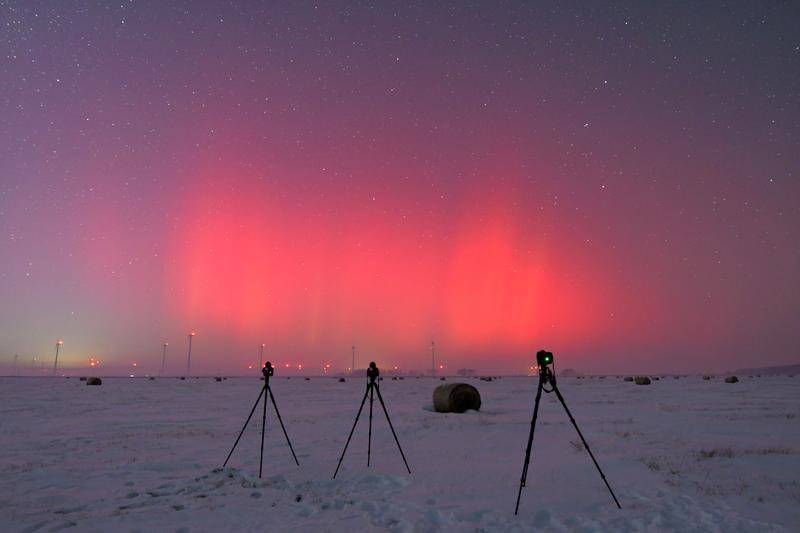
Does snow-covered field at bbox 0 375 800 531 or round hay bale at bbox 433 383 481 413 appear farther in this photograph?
round hay bale at bbox 433 383 481 413

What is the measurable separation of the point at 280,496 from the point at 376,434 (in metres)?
7.13

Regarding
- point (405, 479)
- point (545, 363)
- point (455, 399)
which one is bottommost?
point (405, 479)

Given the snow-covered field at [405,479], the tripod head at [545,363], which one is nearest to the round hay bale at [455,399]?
the snow-covered field at [405,479]

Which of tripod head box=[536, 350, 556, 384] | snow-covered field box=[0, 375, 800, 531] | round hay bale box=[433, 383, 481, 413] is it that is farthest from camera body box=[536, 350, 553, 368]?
round hay bale box=[433, 383, 481, 413]

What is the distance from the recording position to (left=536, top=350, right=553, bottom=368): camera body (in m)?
7.68

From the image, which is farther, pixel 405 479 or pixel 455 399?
Result: pixel 455 399

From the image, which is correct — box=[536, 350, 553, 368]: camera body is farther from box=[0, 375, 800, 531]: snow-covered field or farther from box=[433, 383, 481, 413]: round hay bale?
box=[433, 383, 481, 413]: round hay bale

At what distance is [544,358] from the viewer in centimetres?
771

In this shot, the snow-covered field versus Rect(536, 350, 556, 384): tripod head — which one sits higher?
Rect(536, 350, 556, 384): tripod head

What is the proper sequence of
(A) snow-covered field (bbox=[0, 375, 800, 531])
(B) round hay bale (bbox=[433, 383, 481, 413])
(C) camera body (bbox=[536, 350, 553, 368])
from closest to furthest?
(A) snow-covered field (bbox=[0, 375, 800, 531]) < (C) camera body (bbox=[536, 350, 553, 368]) < (B) round hay bale (bbox=[433, 383, 481, 413])

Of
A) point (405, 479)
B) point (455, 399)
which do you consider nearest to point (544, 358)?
point (405, 479)

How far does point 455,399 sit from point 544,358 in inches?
606

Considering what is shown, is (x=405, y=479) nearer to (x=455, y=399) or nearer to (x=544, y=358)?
(x=544, y=358)

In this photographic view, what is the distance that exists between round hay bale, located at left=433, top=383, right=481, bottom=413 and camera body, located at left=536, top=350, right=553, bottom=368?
49.8 ft
